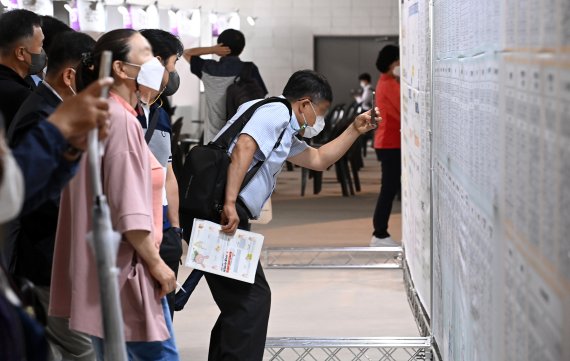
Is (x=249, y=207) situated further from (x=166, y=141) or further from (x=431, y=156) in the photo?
(x=431, y=156)

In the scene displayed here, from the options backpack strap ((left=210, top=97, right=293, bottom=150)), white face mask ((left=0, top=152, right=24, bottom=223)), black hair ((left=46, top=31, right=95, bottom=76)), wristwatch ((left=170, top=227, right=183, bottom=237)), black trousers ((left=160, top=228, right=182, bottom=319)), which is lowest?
black trousers ((left=160, top=228, right=182, bottom=319))

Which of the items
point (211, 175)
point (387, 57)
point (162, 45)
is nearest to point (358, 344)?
point (211, 175)

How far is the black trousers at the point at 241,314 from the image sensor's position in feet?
13.8

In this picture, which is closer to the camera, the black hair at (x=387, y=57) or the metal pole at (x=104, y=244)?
the metal pole at (x=104, y=244)

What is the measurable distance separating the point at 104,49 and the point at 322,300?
3.86 meters

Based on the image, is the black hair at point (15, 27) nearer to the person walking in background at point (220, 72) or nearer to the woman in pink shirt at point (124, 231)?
the woman in pink shirt at point (124, 231)

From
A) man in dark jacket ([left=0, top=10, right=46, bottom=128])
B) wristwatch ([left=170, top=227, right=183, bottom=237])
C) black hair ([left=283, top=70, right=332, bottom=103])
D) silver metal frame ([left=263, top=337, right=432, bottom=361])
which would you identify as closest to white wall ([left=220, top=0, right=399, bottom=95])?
silver metal frame ([left=263, top=337, right=432, bottom=361])

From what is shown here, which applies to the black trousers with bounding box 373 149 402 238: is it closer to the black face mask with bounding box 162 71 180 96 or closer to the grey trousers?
the black face mask with bounding box 162 71 180 96

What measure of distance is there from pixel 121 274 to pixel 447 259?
4.72ft

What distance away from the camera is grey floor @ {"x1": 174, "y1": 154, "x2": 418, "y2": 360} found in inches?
231

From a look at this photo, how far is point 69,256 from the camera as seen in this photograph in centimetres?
299

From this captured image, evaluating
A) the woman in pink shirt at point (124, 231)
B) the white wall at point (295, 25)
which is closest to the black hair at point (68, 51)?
the woman in pink shirt at point (124, 231)

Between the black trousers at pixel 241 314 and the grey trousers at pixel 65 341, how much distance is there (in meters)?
0.83

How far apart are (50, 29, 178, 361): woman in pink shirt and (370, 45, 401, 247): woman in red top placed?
5144mm
